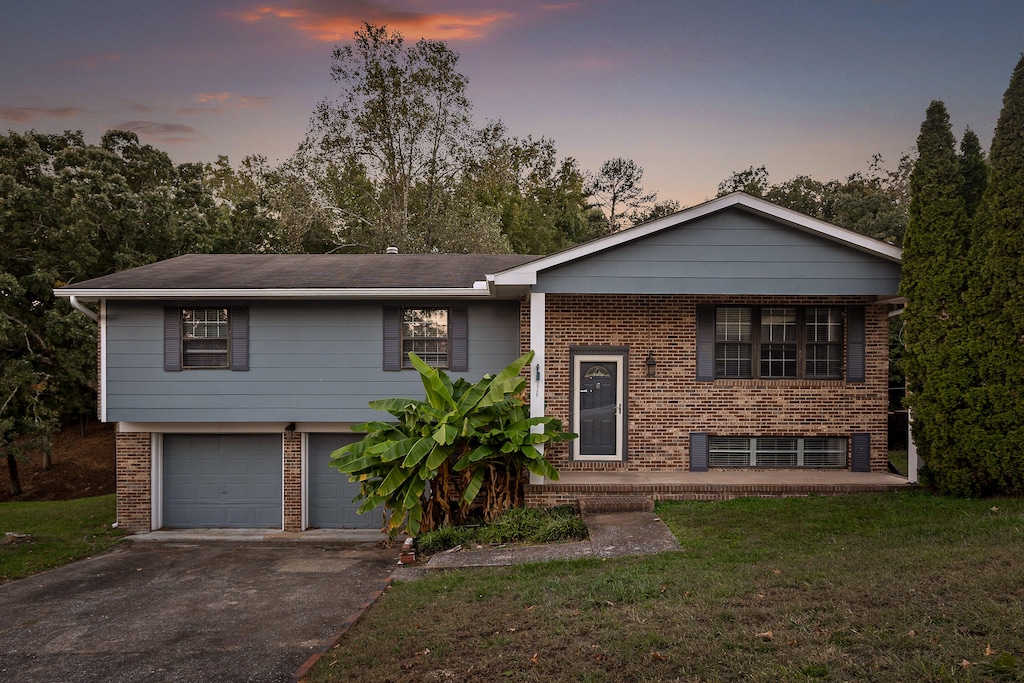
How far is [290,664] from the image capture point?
18.6 feet

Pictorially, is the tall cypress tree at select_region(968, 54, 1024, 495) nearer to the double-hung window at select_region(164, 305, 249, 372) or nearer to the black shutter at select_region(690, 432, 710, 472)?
the black shutter at select_region(690, 432, 710, 472)

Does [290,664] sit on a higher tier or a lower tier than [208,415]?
lower

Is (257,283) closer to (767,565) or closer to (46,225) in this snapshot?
(767,565)

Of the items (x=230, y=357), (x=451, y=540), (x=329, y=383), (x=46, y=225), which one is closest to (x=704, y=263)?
(x=451, y=540)

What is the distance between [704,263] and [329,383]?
7045mm

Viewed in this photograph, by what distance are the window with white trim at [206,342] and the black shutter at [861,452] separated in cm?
1145

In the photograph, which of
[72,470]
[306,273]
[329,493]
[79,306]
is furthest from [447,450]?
[72,470]

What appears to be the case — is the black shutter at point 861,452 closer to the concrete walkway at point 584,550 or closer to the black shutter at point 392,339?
the concrete walkway at point 584,550

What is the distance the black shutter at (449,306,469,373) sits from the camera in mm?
12086

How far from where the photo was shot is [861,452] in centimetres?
1139

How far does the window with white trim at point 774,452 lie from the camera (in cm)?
1155

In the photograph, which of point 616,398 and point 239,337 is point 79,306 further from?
point 616,398

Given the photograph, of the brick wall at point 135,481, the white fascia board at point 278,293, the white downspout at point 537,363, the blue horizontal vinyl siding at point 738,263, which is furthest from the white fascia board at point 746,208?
the brick wall at point 135,481

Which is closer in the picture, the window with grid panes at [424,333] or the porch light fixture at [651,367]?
the porch light fixture at [651,367]
